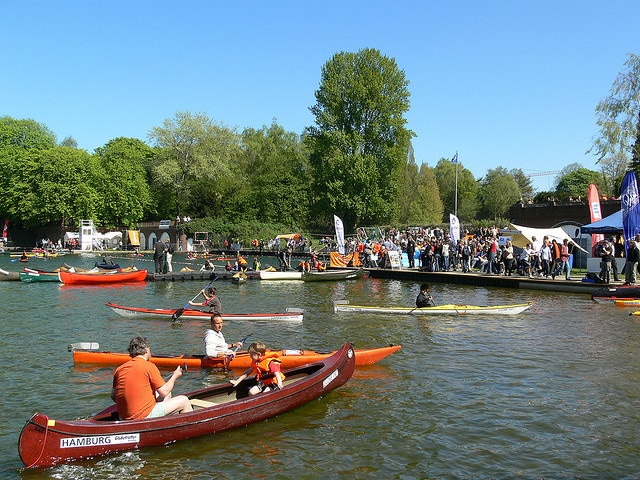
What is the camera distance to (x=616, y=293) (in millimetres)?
23062

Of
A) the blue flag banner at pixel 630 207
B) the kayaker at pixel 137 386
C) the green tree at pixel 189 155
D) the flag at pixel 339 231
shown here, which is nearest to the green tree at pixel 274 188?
the green tree at pixel 189 155

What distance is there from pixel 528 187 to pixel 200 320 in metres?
104

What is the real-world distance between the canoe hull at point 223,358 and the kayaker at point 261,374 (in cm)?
201

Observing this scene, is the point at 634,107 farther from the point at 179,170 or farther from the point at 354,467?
the point at 179,170

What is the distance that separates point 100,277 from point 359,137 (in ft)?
133

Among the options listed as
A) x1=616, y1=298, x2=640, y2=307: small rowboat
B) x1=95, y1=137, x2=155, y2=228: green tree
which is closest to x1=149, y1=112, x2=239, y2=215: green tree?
x1=95, y1=137, x2=155, y2=228: green tree

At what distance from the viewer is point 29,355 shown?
49.6 ft

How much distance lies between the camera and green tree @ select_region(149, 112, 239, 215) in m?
74.0

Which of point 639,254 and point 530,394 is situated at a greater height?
point 639,254

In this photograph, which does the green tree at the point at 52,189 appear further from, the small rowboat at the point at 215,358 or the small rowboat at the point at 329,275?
the small rowboat at the point at 215,358

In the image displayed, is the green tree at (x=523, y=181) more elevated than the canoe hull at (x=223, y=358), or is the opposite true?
the green tree at (x=523, y=181)

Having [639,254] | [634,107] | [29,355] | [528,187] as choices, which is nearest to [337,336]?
[29,355]

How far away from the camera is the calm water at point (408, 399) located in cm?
860

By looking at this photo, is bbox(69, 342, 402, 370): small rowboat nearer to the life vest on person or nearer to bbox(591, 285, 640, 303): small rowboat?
the life vest on person
